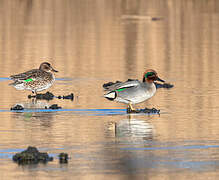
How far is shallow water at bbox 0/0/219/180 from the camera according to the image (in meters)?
11.2

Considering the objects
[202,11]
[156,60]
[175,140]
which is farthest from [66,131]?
[202,11]

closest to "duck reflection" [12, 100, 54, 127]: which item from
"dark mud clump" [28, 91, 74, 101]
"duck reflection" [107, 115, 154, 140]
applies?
"dark mud clump" [28, 91, 74, 101]

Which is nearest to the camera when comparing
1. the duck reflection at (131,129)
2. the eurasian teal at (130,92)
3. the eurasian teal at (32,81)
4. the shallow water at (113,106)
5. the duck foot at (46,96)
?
the shallow water at (113,106)

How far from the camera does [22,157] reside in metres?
11.3

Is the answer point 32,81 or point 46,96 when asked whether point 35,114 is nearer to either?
point 46,96

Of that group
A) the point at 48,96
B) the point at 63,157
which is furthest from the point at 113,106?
the point at 63,157

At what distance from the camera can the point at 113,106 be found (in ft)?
54.2

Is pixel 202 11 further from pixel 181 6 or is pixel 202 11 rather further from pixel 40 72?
pixel 40 72

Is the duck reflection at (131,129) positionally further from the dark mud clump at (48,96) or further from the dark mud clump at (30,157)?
the dark mud clump at (48,96)

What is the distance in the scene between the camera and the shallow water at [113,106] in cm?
1122

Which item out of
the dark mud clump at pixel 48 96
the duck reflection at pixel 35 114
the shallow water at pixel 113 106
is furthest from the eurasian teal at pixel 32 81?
the duck reflection at pixel 35 114

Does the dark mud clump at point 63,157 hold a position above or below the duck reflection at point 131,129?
below

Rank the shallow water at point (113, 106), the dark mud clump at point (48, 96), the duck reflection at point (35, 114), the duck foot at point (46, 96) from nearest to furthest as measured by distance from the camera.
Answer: the shallow water at point (113, 106) < the duck reflection at point (35, 114) < the dark mud clump at point (48, 96) < the duck foot at point (46, 96)

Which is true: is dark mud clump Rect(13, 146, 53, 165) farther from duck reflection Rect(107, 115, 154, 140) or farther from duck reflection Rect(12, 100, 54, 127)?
duck reflection Rect(12, 100, 54, 127)
